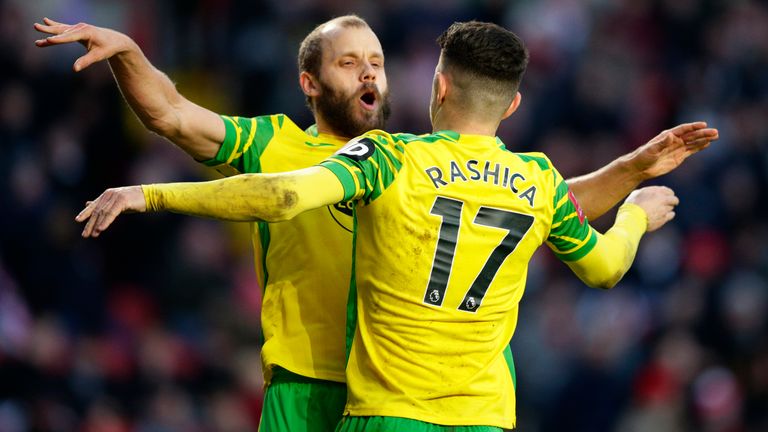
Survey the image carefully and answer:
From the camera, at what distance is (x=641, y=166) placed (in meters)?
Result: 5.57

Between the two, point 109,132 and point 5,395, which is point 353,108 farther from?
point 109,132

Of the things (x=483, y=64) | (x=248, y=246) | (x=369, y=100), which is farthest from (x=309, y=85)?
(x=248, y=246)

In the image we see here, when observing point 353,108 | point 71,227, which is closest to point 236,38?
point 71,227

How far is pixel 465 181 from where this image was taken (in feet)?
14.6

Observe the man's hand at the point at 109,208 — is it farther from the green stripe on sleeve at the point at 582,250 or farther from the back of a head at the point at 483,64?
the green stripe on sleeve at the point at 582,250

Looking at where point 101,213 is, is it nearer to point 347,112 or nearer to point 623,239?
point 347,112

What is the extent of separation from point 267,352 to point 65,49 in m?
7.34

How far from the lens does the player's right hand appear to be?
540 cm

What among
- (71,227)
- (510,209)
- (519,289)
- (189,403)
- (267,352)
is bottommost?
(189,403)

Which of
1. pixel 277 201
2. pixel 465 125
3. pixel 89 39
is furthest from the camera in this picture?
pixel 89 39

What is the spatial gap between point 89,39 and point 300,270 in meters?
1.19

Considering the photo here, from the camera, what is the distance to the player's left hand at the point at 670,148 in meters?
5.45

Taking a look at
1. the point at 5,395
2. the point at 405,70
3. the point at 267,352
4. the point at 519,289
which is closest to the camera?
the point at 519,289

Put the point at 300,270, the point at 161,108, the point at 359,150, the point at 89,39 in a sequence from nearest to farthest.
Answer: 1. the point at 359,150
2. the point at 89,39
3. the point at 161,108
4. the point at 300,270
